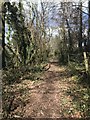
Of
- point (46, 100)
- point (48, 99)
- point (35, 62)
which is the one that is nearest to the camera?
point (46, 100)

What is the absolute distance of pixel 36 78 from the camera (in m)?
13.7

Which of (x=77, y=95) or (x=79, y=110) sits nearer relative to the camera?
(x=79, y=110)

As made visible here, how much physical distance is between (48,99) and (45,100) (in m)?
0.17

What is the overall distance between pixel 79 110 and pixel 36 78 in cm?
555

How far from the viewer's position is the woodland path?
8398 mm

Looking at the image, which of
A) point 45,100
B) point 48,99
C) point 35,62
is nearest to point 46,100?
point 45,100

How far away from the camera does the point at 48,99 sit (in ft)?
31.6

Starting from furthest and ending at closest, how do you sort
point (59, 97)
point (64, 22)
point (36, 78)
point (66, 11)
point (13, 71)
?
1. point (64, 22)
2. point (66, 11)
3. point (13, 71)
4. point (36, 78)
5. point (59, 97)

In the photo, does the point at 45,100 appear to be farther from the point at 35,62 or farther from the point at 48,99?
the point at 35,62

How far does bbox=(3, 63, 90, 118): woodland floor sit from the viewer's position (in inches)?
331

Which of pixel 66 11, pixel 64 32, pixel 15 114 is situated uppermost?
pixel 66 11

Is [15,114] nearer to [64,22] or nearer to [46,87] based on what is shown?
[46,87]

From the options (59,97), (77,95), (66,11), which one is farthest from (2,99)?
(66,11)

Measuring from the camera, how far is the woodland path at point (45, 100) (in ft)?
27.6
